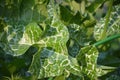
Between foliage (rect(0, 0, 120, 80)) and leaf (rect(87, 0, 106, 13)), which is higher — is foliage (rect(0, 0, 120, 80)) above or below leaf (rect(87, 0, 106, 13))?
below

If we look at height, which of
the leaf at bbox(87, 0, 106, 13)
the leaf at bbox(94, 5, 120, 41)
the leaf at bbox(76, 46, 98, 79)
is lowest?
the leaf at bbox(76, 46, 98, 79)

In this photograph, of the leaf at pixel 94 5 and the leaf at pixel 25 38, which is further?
the leaf at pixel 94 5

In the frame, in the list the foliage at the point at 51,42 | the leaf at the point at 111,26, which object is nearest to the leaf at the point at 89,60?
the foliage at the point at 51,42

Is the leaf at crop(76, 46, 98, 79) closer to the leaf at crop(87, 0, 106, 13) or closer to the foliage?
the foliage

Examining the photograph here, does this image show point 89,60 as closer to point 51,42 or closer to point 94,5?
point 51,42

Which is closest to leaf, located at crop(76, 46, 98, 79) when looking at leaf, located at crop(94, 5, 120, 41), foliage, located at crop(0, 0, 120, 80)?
foliage, located at crop(0, 0, 120, 80)

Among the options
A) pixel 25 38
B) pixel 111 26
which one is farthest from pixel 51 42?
pixel 111 26

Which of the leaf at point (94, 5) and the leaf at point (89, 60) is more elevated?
the leaf at point (94, 5)

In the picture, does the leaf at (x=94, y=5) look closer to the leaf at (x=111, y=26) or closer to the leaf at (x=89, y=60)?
the leaf at (x=111, y=26)
